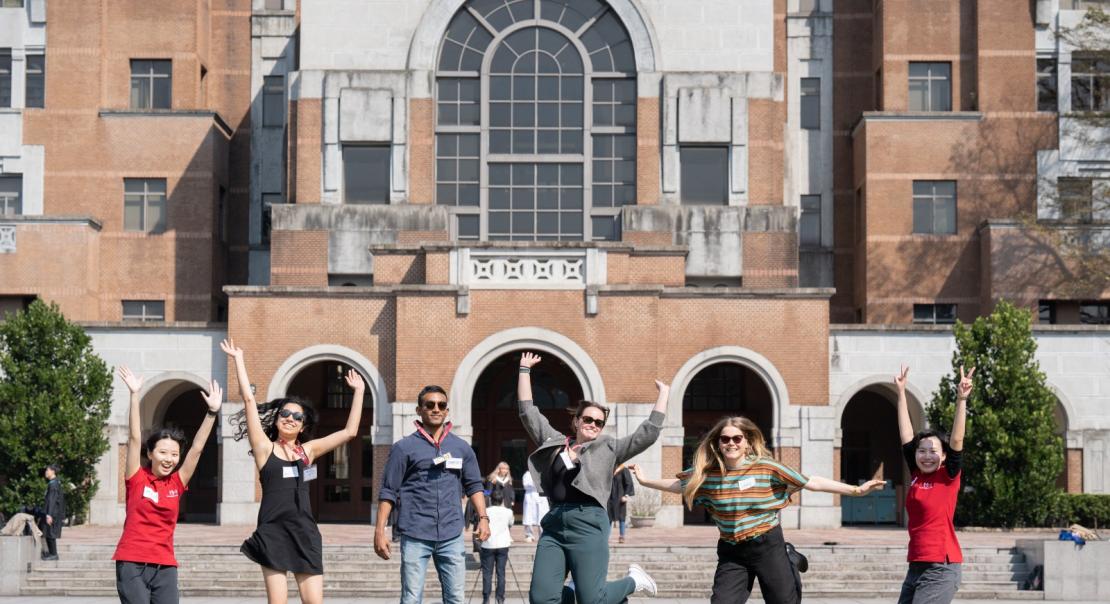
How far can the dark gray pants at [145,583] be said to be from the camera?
10.2 m

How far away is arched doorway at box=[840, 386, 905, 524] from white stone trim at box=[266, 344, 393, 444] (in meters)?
12.2

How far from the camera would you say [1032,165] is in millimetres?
40281

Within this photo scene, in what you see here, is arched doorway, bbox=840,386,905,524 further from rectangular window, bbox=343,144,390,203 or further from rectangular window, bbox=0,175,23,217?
rectangular window, bbox=0,175,23,217

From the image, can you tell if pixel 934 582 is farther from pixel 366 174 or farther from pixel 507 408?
pixel 366 174

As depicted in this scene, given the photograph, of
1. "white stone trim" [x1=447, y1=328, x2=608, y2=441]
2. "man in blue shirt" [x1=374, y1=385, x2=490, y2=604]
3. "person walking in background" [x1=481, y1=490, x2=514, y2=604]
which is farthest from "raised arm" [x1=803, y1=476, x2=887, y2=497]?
"white stone trim" [x1=447, y1=328, x2=608, y2=441]

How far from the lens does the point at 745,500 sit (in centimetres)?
1034

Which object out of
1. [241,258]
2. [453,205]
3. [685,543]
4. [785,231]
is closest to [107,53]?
[241,258]

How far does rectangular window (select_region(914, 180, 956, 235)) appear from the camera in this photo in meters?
40.1

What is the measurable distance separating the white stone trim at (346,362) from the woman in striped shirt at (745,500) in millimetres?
23207

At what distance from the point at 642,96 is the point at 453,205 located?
5545 millimetres

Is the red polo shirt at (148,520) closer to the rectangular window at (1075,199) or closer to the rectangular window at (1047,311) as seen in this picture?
the rectangular window at (1075,199)

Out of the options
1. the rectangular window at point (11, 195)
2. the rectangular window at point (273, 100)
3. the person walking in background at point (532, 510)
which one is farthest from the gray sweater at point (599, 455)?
the rectangular window at point (11, 195)

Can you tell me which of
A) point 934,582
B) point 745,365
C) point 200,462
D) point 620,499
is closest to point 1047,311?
point 745,365

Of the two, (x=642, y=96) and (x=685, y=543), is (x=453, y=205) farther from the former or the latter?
(x=685, y=543)
